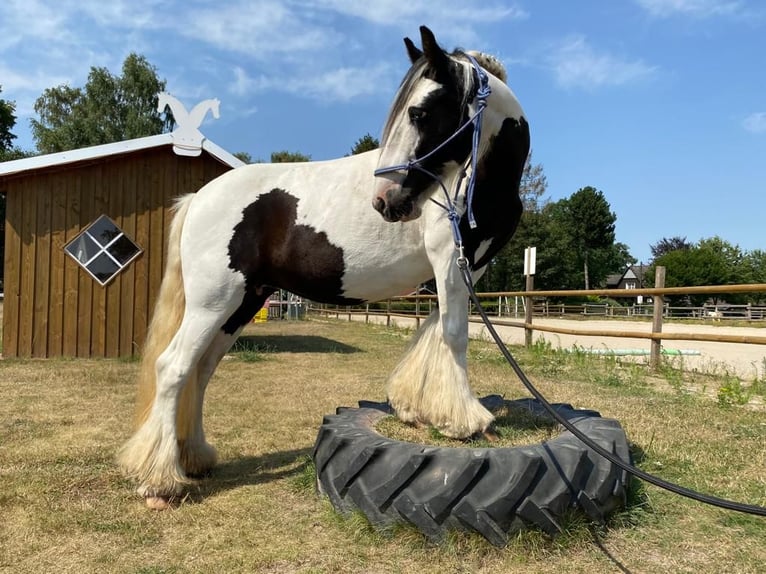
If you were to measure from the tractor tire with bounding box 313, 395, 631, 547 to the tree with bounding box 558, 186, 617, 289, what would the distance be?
52.1 meters

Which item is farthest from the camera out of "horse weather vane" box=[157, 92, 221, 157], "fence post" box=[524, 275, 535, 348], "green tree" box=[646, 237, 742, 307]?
"green tree" box=[646, 237, 742, 307]

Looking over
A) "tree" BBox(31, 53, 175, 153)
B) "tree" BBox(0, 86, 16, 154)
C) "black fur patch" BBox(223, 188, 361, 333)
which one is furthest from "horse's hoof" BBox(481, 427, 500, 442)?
"tree" BBox(0, 86, 16, 154)

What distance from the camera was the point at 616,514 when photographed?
234 centimetres

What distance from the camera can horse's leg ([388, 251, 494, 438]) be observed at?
249cm

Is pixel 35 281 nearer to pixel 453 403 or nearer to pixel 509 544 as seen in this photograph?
pixel 453 403

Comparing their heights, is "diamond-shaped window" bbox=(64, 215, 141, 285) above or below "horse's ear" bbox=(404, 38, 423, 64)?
below

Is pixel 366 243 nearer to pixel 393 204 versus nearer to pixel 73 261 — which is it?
pixel 393 204

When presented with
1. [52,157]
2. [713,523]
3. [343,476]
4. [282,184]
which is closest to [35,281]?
[52,157]

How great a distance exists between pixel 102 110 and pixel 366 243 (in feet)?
100

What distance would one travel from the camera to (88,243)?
8.30 metres

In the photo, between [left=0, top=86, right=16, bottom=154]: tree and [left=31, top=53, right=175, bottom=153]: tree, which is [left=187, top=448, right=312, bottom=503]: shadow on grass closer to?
[left=31, top=53, right=175, bottom=153]: tree

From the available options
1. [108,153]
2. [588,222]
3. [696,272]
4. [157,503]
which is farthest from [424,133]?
[588,222]

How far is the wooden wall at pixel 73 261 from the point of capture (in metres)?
8.03

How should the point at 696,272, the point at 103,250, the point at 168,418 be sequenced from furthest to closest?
the point at 696,272 → the point at 103,250 → the point at 168,418
